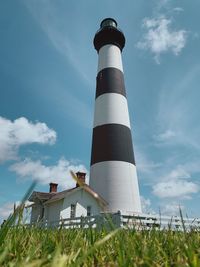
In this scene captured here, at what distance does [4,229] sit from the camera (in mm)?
819

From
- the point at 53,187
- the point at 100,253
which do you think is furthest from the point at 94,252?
the point at 53,187

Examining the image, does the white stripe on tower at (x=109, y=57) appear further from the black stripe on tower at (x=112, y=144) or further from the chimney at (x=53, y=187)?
the chimney at (x=53, y=187)

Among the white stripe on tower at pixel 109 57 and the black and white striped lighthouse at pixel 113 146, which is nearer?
the black and white striped lighthouse at pixel 113 146

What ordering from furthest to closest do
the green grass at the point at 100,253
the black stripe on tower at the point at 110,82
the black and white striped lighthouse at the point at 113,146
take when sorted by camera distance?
the black stripe on tower at the point at 110,82 → the black and white striped lighthouse at the point at 113,146 → the green grass at the point at 100,253

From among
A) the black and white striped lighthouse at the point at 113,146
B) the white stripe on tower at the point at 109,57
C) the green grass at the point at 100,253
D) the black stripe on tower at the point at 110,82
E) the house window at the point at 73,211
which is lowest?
the green grass at the point at 100,253

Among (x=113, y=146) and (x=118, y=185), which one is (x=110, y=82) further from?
(x=118, y=185)

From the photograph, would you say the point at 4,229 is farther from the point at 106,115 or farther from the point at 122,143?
the point at 106,115

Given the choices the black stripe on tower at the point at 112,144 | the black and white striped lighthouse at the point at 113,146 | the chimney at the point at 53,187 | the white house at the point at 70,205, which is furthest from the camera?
the chimney at the point at 53,187

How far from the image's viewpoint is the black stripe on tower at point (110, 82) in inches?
653

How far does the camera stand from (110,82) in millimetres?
16859

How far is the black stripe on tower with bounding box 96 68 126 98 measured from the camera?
54.5 feet

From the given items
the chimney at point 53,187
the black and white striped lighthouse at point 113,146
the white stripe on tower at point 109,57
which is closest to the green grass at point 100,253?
the black and white striped lighthouse at point 113,146

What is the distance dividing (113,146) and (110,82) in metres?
4.96

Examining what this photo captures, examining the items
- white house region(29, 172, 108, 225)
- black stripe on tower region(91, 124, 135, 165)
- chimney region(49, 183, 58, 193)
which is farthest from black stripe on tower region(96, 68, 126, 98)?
chimney region(49, 183, 58, 193)
